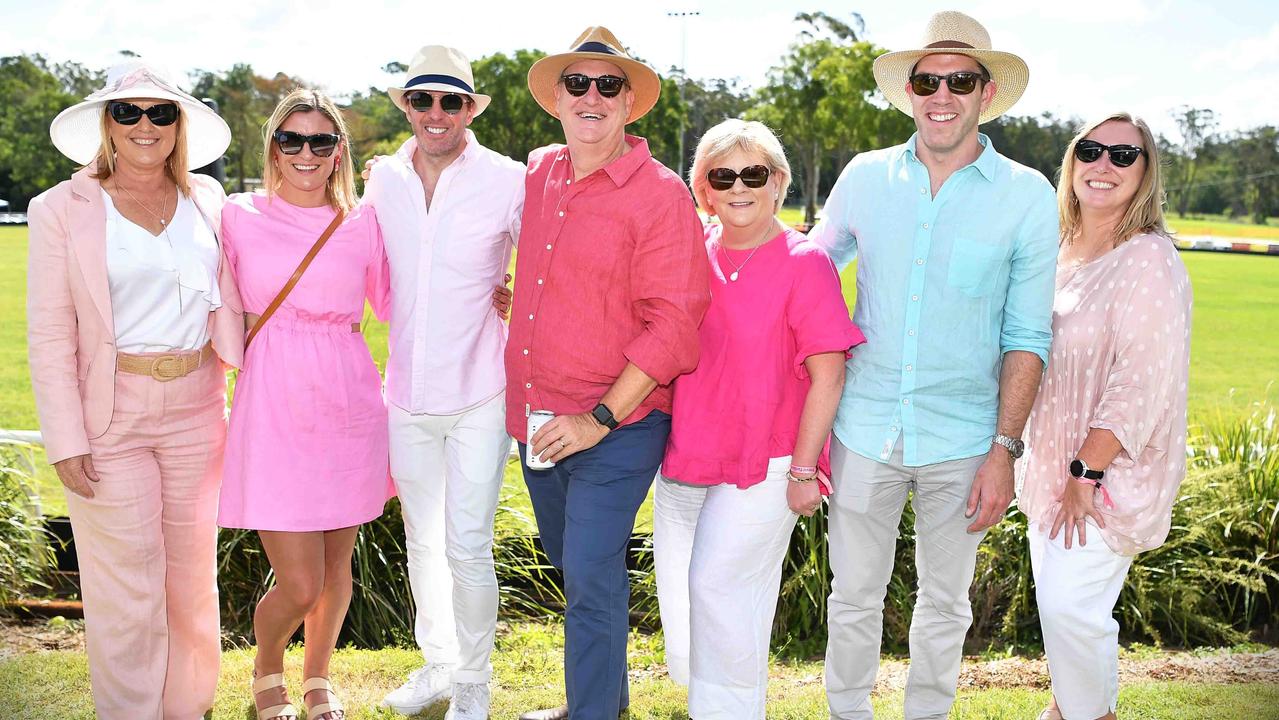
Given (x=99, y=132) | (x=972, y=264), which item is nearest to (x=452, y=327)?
(x=99, y=132)

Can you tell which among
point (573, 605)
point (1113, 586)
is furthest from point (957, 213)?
point (573, 605)

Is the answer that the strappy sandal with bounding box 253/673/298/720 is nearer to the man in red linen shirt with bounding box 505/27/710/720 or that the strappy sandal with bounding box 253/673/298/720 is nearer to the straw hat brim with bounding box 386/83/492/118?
the man in red linen shirt with bounding box 505/27/710/720

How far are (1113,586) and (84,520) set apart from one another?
11.0 ft

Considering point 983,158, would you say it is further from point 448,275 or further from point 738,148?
point 448,275

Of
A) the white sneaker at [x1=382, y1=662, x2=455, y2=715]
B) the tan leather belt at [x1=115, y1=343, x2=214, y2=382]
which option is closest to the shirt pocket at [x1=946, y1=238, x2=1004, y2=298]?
the white sneaker at [x1=382, y1=662, x2=455, y2=715]

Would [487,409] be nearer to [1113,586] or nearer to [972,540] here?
[972,540]

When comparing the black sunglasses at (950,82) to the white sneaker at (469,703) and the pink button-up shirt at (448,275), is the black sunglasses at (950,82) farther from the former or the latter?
the white sneaker at (469,703)

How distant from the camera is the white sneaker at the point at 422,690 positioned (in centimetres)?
399

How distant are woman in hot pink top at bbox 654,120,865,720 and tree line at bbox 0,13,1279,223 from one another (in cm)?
3324

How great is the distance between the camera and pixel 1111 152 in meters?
3.35

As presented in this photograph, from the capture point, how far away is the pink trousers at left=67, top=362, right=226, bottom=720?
347 centimetres

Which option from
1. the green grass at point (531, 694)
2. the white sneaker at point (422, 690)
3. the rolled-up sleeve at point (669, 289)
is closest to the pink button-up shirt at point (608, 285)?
the rolled-up sleeve at point (669, 289)

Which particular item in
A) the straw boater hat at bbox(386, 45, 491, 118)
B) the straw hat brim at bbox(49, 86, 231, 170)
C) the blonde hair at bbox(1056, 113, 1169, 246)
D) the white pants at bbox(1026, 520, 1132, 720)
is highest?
the straw boater hat at bbox(386, 45, 491, 118)

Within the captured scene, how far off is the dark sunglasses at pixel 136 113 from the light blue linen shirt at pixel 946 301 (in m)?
2.36
